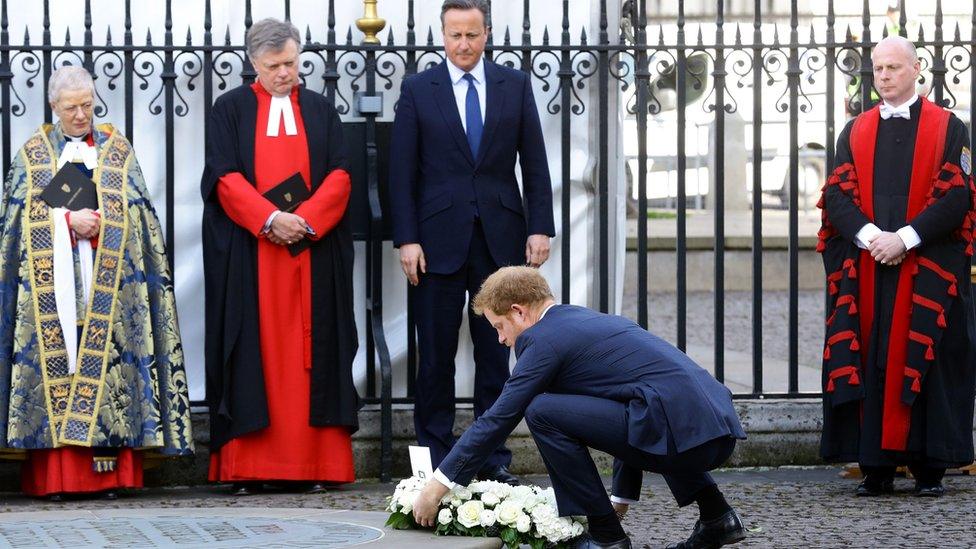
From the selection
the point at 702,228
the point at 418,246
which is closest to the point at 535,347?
the point at 418,246

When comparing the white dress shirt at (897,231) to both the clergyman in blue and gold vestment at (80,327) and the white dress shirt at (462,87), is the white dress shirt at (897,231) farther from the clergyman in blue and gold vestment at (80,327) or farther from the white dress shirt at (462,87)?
the clergyman in blue and gold vestment at (80,327)

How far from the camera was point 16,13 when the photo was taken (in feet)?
24.4

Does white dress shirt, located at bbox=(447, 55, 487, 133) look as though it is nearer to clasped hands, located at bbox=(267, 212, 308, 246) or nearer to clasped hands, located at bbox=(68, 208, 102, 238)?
clasped hands, located at bbox=(267, 212, 308, 246)

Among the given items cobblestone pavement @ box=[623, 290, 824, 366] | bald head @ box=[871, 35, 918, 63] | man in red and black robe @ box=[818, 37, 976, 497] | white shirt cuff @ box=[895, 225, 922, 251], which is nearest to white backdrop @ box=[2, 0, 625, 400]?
man in red and black robe @ box=[818, 37, 976, 497]

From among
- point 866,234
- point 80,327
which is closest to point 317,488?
point 80,327

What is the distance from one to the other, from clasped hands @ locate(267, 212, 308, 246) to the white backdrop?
0.69 meters

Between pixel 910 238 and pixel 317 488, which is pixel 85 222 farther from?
pixel 910 238

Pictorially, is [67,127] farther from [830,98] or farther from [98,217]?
[830,98]

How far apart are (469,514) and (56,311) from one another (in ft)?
7.37

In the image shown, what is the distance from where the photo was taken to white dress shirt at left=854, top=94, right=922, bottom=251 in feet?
22.3

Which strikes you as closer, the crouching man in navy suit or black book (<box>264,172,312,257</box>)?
the crouching man in navy suit

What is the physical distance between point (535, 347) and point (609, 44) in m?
2.56

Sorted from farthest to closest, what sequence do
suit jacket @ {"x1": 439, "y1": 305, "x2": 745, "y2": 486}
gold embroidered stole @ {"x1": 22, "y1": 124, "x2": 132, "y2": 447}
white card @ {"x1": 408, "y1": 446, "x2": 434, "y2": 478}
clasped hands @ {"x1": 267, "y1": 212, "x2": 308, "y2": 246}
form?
clasped hands @ {"x1": 267, "y1": 212, "x2": 308, "y2": 246}, gold embroidered stole @ {"x1": 22, "y1": 124, "x2": 132, "y2": 447}, white card @ {"x1": 408, "y1": 446, "x2": 434, "y2": 478}, suit jacket @ {"x1": 439, "y1": 305, "x2": 745, "y2": 486}

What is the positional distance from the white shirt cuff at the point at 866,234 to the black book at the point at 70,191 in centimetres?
290
